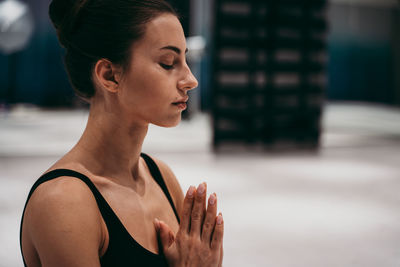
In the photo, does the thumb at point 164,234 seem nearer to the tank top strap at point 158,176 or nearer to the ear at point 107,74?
the tank top strap at point 158,176

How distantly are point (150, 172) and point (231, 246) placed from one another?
147 centimetres

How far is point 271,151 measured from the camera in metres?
6.27

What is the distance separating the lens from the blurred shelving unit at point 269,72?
6.37 meters

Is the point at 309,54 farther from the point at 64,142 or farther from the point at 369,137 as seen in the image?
the point at 64,142

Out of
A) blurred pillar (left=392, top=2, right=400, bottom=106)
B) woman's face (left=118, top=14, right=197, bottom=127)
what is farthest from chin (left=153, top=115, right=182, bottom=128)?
blurred pillar (left=392, top=2, right=400, bottom=106)

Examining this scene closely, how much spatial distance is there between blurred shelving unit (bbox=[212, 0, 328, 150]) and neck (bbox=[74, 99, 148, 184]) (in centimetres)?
544

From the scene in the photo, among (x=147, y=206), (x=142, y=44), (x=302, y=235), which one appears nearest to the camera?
(x=142, y=44)

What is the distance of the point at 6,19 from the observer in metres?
10.1

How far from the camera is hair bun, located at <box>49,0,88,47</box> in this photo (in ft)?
2.93

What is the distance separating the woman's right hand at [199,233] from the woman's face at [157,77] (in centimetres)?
19

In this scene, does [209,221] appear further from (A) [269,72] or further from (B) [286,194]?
(A) [269,72]

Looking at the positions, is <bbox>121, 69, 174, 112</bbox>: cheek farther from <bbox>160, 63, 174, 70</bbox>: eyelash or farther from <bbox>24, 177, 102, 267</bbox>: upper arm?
<bbox>24, 177, 102, 267</bbox>: upper arm

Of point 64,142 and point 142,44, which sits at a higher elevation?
point 142,44

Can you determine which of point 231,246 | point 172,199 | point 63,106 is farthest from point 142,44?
point 63,106
